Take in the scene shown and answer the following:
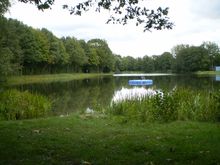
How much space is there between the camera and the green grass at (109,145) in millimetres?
6426

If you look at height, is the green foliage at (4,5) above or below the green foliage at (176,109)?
above

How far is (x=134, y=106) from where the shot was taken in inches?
575

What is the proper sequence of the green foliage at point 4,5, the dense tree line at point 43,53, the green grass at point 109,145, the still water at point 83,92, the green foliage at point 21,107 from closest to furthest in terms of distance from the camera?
the green grass at point 109,145, the green foliage at point 21,107, the still water at point 83,92, the green foliage at point 4,5, the dense tree line at point 43,53

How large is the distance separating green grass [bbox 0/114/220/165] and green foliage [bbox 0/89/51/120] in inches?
180

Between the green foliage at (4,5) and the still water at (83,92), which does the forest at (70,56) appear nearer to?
the green foliage at (4,5)

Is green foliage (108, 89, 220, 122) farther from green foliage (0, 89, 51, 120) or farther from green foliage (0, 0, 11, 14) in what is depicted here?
green foliage (0, 0, 11, 14)

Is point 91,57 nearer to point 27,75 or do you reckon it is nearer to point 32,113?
point 27,75

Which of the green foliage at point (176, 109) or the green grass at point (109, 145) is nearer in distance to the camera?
the green grass at point (109, 145)

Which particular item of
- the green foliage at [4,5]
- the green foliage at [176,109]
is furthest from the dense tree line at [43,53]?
the green foliage at [176,109]

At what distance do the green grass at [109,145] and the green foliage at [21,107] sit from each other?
4.58m

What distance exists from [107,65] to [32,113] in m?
111

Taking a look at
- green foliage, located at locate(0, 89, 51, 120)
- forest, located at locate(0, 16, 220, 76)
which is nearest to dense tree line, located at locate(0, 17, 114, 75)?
forest, located at locate(0, 16, 220, 76)

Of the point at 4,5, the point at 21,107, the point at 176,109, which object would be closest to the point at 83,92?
the point at 4,5

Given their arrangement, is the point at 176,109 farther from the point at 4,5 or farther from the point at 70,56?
the point at 70,56
